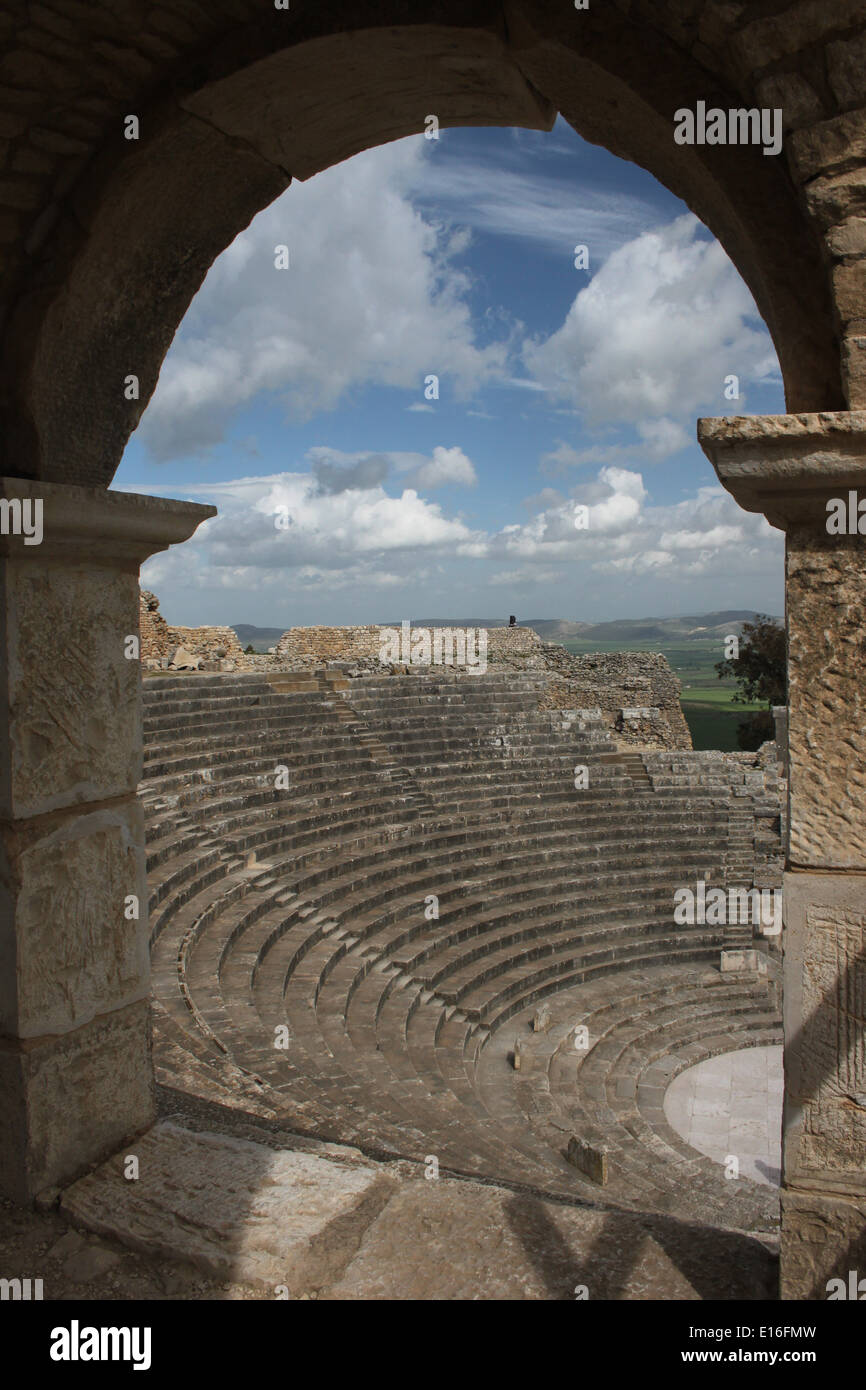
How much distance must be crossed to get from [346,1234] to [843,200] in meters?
2.68

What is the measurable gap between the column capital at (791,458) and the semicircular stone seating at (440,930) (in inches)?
119

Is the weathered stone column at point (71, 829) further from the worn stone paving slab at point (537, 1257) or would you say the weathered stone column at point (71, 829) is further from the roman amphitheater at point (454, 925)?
the worn stone paving slab at point (537, 1257)

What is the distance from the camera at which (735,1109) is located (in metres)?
7.30

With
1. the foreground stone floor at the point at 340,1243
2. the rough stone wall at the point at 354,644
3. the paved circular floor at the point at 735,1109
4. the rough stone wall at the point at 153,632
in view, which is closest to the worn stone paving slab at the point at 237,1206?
the foreground stone floor at the point at 340,1243

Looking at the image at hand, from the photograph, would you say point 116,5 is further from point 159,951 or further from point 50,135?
point 159,951

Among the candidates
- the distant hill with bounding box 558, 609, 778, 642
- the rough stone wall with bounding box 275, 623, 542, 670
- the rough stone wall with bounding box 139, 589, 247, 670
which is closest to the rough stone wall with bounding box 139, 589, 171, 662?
the rough stone wall with bounding box 139, 589, 247, 670

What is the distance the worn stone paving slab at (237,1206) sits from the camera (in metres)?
2.26

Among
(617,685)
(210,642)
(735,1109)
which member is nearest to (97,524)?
(735,1109)

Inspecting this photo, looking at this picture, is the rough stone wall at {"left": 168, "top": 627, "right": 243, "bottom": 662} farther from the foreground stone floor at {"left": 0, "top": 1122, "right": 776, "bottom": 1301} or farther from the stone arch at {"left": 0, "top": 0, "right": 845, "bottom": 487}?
the foreground stone floor at {"left": 0, "top": 1122, "right": 776, "bottom": 1301}

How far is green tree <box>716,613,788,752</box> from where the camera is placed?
22.3 m

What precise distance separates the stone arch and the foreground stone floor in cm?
211

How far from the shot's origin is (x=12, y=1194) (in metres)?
2.59

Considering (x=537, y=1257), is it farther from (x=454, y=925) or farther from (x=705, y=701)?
(x=705, y=701)

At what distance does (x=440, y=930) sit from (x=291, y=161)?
740 cm
